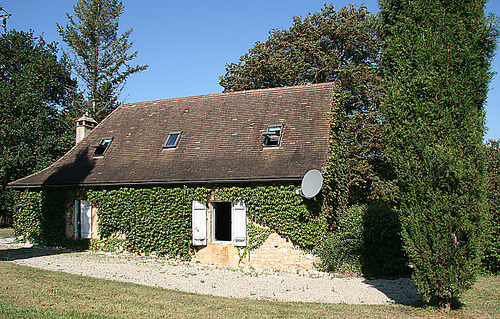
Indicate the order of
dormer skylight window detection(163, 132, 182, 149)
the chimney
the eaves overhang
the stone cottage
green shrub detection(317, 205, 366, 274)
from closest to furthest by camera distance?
green shrub detection(317, 205, 366, 274) < the eaves overhang < the stone cottage < dormer skylight window detection(163, 132, 182, 149) < the chimney

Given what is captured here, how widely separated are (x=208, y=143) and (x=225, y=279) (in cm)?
565

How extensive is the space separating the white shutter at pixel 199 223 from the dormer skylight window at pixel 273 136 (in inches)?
117

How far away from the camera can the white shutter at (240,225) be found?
13219 millimetres

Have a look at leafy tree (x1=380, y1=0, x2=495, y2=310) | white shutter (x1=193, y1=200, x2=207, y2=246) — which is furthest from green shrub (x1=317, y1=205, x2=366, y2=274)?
leafy tree (x1=380, y1=0, x2=495, y2=310)

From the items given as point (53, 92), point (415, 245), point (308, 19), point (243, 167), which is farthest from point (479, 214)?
point (53, 92)

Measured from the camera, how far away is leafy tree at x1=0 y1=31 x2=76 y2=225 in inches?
1056

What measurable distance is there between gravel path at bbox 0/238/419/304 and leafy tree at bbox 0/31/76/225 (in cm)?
1390

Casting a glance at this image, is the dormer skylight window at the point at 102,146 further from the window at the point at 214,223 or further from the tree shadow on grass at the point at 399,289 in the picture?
the tree shadow on grass at the point at 399,289

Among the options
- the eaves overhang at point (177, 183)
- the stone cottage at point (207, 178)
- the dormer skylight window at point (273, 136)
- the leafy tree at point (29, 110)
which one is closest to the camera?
the eaves overhang at point (177, 183)

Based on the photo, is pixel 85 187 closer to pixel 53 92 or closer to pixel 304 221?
pixel 304 221

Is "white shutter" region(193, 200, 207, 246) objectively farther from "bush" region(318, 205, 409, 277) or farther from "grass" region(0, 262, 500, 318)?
"grass" region(0, 262, 500, 318)

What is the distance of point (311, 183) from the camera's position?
11.8 m

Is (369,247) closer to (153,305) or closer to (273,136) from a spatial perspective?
(273,136)

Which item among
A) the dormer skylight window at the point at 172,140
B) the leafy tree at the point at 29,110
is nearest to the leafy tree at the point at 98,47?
the leafy tree at the point at 29,110
